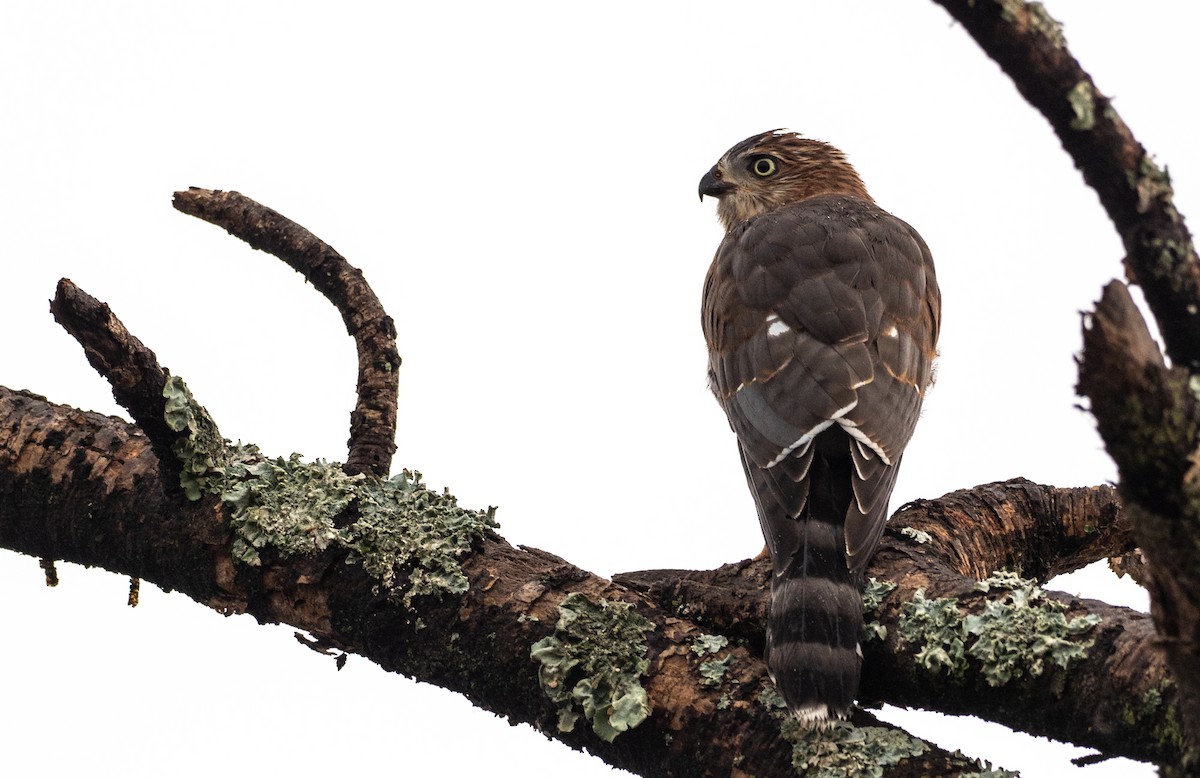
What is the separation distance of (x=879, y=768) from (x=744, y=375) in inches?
72.9

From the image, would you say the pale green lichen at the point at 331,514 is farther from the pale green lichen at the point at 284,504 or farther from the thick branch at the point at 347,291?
the thick branch at the point at 347,291

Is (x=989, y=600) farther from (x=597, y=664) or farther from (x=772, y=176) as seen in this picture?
(x=772, y=176)

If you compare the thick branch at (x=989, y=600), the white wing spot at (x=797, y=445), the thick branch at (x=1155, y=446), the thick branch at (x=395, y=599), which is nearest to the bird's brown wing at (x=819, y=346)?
the white wing spot at (x=797, y=445)

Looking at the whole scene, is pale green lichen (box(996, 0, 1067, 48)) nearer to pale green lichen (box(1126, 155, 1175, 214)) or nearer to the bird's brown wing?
pale green lichen (box(1126, 155, 1175, 214))

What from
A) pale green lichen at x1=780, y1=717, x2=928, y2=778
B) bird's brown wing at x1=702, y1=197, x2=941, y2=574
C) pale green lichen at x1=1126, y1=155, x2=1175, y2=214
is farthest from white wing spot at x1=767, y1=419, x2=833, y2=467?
pale green lichen at x1=1126, y1=155, x2=1175, y2=214

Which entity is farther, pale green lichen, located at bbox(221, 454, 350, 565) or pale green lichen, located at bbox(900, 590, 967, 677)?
pale green lichen, located at bbox(221, 454, 350, 565)

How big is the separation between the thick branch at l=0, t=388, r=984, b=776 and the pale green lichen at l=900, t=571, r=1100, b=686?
261mm

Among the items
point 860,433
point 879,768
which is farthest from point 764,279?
point 879,768

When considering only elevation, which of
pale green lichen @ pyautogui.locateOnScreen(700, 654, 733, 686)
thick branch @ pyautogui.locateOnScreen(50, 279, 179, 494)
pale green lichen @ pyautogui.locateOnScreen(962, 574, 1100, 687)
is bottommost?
pale green lichen @ pyautogui.locateOnScreen(700, 654, 733, 686)

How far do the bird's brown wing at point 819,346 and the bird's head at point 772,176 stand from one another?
1.15 metres

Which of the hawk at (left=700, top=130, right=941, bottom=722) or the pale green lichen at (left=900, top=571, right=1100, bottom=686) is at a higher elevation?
the hawk at (left=700, top=130, right=941, bottom=722)

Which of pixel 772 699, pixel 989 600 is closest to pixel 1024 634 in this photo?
pixel 989 600

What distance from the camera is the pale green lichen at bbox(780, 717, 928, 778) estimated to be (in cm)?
255

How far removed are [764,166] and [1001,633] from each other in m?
4.14
